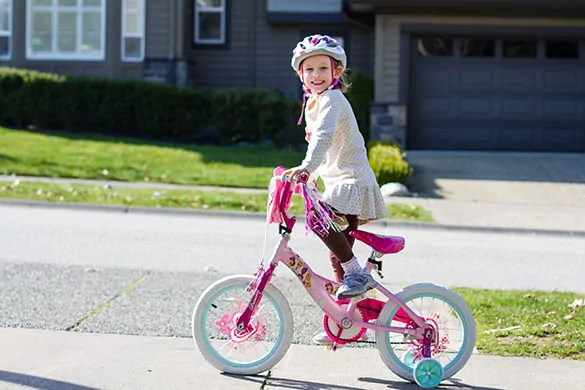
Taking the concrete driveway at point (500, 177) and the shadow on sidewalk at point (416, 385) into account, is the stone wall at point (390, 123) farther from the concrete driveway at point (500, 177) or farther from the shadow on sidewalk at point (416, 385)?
the shadow on sidewalk at point (416, 385)

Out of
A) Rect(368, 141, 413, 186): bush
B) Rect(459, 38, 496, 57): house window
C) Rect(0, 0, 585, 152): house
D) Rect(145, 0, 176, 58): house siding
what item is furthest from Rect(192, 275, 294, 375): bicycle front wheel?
Rect(145, 0, 176, 58): house siding

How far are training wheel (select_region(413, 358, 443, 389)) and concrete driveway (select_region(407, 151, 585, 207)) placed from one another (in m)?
10.8

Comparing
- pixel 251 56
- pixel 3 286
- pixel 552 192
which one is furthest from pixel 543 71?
pixel 3 286

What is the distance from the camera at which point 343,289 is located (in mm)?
4879

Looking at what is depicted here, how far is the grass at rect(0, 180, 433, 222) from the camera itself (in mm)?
13383

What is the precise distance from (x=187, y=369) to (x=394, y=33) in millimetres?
16320

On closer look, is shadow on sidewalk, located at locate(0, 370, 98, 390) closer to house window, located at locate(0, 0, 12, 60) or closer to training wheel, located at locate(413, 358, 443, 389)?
training wheel, located at locate(413, 358, 443, 389)

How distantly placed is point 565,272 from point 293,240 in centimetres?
320

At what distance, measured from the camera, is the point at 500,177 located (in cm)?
1722

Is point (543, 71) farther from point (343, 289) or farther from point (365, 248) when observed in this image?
point (343, 289)

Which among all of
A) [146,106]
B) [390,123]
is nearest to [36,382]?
[390,123]

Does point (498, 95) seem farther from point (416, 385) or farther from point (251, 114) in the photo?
point (416, 385)

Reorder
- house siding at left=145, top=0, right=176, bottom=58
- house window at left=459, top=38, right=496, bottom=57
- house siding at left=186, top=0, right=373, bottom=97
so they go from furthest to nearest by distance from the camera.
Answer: house siding at left=186, top=0, right=373, bottom=97, house siding at left=145, top=0, right=176, bottom=58, house window at left=459, top=38, right=496, bottom=57

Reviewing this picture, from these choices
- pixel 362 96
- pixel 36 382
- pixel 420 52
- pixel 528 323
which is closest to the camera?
pixel 36 382
